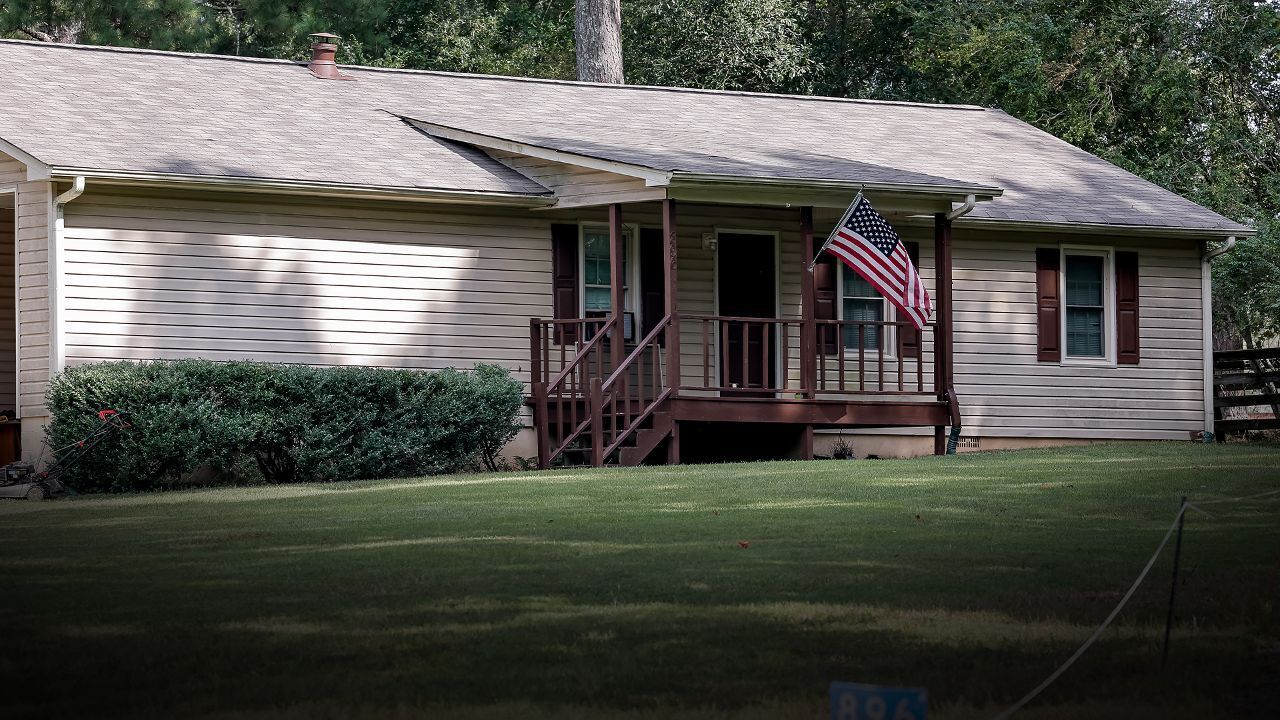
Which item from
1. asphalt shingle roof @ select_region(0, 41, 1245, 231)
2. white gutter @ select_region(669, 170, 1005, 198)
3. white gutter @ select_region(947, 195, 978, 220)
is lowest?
white gutter @ select_region(947, 195, 978, 220)

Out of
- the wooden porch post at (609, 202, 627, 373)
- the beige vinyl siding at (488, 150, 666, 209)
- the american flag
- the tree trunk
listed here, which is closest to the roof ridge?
the beige vinyl siding at (488, 150, 666, 209)

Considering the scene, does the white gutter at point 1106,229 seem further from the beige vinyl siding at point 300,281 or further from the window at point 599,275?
the beige vinyl siding at point 300,281

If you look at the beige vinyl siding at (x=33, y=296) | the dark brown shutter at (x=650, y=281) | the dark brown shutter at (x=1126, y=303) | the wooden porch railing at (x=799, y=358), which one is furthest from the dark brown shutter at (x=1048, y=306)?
the beige vinyl siding at (x=33, y=296)

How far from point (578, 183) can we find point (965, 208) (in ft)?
14.0

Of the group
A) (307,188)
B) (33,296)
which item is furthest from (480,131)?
(33,296)

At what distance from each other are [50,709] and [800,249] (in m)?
15.3

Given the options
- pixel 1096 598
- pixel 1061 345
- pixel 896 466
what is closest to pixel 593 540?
pixel 1096 598

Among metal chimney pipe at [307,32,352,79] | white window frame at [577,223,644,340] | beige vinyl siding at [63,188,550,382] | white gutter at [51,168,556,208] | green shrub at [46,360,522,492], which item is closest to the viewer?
green shrub at [46,360,522,492]

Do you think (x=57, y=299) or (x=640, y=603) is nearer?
(x=640, y=603)

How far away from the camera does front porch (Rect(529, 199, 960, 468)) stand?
17562mm

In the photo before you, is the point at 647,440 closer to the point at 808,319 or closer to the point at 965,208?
the point at 808,319

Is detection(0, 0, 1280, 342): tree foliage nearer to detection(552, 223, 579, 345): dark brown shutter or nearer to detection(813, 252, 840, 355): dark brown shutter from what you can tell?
detection(813, 252, 840, 355): dark brown shutter

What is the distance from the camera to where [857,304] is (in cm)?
2078

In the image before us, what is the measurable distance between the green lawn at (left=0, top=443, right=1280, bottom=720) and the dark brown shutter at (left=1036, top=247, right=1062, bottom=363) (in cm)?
790
